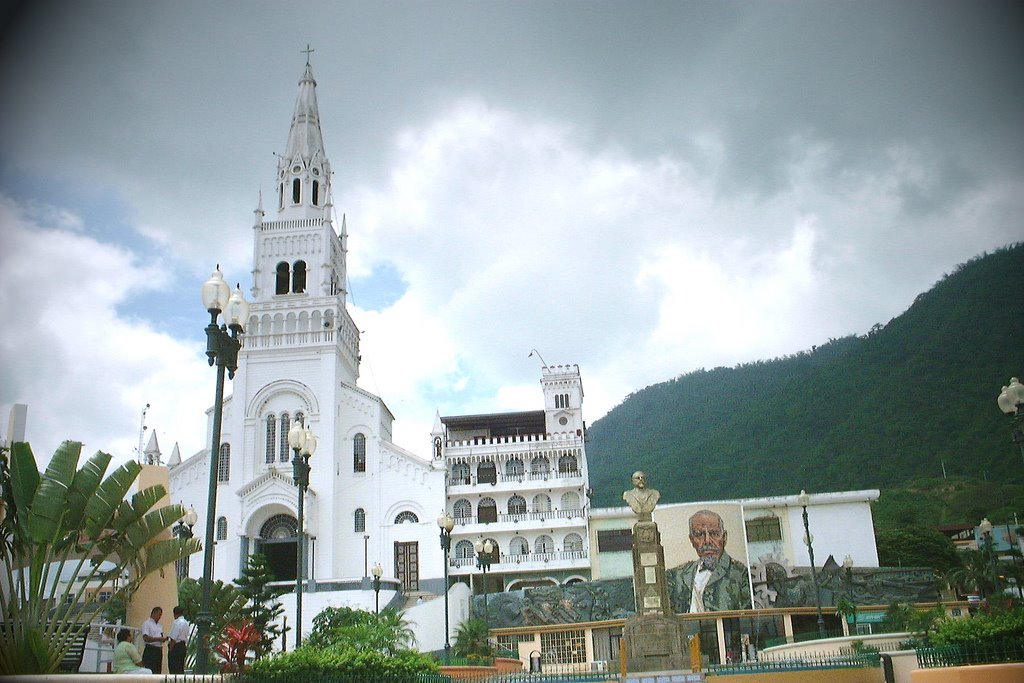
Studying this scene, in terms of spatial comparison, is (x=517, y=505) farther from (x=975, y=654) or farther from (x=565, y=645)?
(x=975, y=654)

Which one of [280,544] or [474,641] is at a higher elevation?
[280,544]

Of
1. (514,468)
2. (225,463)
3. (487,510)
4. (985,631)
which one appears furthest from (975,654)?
(225,463)

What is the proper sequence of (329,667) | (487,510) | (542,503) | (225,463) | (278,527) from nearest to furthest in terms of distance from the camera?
(329,667) < (278,527) < (225,463) < (487,510) < (542,503)

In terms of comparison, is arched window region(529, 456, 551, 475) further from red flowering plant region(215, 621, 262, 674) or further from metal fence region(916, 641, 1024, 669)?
metal fence region(916, 641, 1024, 669)

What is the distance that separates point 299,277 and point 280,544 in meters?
15.3

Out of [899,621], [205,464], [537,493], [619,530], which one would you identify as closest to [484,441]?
[537,493]

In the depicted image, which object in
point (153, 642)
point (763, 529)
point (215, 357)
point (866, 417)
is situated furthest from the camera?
point (866, 417)

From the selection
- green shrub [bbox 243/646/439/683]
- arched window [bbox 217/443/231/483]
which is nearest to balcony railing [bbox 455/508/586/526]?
arched window [bbox 217/443/231/483]

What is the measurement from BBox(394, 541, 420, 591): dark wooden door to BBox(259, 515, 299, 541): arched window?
5.55 m

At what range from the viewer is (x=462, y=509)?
50219mm

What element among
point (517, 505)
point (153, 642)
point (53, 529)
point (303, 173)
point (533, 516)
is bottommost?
point (153, 642)

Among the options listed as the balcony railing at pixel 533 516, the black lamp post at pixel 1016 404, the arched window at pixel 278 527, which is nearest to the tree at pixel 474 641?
the balcony railing at pixel 533 516

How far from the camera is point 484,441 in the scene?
180ft

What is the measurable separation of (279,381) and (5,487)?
113 ft
